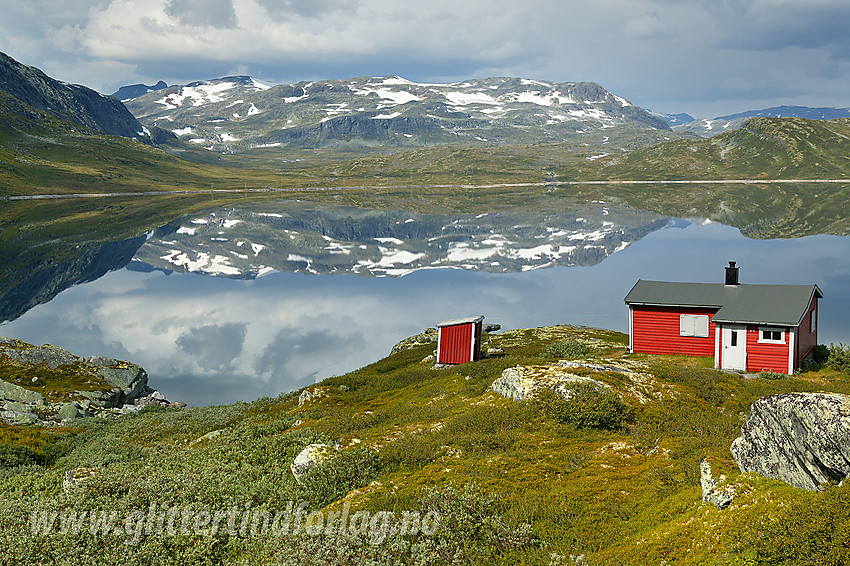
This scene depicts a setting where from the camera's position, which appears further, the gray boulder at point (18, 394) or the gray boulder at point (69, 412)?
the gray boulder at point (18, 394)

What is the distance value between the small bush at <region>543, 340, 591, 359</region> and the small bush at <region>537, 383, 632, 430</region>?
16917mm

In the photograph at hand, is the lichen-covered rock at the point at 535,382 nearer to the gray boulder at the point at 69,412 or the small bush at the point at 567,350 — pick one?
the small bush at the point at 567,350

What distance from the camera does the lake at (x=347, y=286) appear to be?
56.8 metres

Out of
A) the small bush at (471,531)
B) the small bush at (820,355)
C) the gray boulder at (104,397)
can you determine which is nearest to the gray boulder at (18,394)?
the gray boulder at (104,397)

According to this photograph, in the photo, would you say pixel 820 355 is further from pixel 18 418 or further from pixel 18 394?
pixel 18 394

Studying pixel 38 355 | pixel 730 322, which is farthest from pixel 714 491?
pixel 38 355

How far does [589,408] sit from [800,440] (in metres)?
8.71

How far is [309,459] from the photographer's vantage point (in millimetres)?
18562

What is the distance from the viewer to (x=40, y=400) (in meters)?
37.4

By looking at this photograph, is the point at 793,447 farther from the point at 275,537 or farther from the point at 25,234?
the point at 25,234

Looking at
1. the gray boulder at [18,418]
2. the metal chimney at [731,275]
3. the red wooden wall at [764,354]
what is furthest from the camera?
the metal chimney at [731,275]

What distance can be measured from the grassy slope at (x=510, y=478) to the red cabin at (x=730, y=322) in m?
6.15

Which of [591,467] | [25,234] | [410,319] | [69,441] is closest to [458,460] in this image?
[591,467]

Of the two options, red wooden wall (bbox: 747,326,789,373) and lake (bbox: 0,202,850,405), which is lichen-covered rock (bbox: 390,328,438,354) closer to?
lake (bbox: 0,202,850,405)
